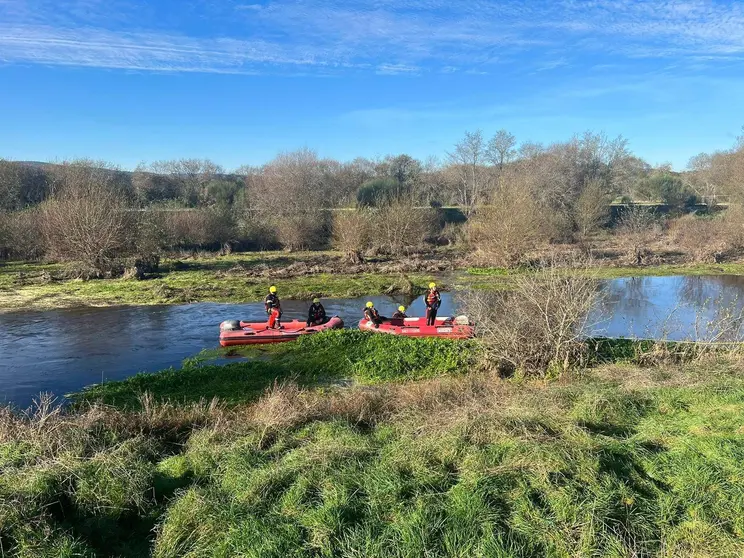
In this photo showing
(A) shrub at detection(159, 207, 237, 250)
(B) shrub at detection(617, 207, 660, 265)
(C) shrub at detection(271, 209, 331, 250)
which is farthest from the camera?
(C) shrub at detection(271, 209, 331, 250)

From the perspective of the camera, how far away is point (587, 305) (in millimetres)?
11656

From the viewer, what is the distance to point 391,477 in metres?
6.17

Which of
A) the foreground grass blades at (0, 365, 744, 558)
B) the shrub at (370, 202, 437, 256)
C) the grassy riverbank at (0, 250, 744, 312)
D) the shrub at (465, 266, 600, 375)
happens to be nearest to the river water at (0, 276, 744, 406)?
the shrub at (465, 266, 600, 375)

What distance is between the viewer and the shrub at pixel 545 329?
11.8 m

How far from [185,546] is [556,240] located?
136 ft

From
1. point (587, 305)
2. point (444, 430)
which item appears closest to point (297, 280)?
point (587, 305)

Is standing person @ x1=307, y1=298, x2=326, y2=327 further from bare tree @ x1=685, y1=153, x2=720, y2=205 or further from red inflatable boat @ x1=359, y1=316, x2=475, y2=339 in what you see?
bare tree @ x1=685, y1=153, x2=720, y2=205

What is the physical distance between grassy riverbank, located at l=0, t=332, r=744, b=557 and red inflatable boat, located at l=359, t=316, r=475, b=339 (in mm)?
5986

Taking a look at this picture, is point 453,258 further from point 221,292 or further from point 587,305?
point 587,305

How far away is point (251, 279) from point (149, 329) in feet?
33.1

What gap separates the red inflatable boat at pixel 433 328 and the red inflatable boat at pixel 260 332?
1529mm

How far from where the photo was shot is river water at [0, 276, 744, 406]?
45.0ft

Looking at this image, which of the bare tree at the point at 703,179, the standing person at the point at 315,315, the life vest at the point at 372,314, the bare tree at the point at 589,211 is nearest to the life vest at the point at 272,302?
the standing person at the point at 315,315

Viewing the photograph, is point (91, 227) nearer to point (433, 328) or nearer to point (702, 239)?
point (433, 328)
